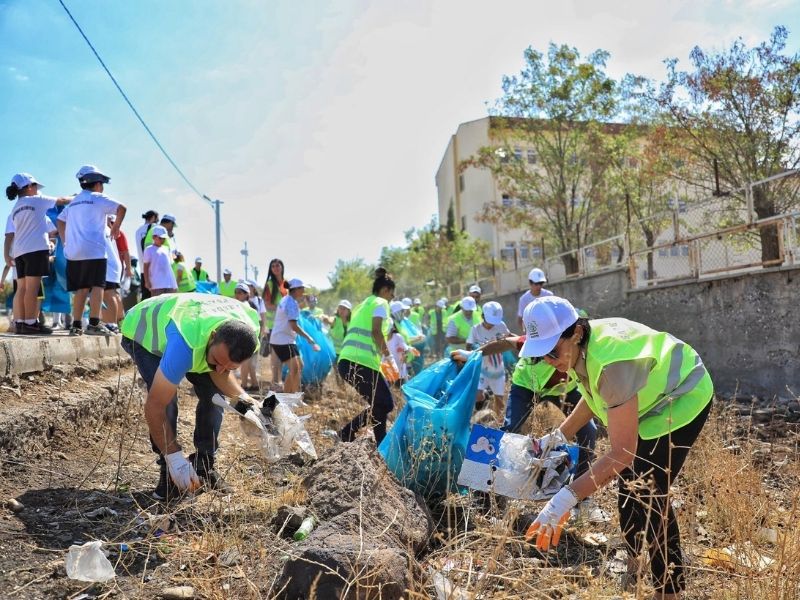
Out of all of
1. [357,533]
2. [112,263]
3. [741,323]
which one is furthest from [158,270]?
[741,323]

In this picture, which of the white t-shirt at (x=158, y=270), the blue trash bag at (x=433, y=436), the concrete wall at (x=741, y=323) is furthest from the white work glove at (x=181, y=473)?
the concrete wall at (x=741, y=323)

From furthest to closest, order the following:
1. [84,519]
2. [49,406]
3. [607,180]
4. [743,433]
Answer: [607,180] < [743,433] < [49,406] < [84,519]

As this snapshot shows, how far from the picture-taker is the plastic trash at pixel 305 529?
2.89 m

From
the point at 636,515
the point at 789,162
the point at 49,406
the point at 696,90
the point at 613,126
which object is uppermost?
the point at 613,126

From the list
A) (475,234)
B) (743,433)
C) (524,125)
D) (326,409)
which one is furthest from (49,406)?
(475,234)

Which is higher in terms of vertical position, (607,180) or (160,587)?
(607,180)

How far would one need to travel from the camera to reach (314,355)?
780cm

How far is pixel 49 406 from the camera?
3.97 m

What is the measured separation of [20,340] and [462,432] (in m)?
2.87

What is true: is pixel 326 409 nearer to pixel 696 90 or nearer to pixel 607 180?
pixel 696 90

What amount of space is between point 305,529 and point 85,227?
3.60 m

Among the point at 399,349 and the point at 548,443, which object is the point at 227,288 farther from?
the point at 548,443

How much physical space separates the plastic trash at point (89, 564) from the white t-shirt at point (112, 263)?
3.78 meters

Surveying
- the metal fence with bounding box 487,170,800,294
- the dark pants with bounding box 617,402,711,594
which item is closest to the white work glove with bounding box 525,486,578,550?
the dark pants with bounding box 617,402,711,594
